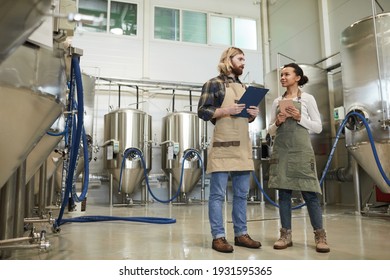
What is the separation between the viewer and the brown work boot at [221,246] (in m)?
1.61

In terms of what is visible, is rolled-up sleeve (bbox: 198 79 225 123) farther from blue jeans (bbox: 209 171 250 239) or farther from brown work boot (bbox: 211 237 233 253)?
brown work boot (bbox: 211 237 233 253)

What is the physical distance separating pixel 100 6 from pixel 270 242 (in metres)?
4.88

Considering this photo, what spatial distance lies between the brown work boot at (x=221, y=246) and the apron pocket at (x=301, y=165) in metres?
0.48

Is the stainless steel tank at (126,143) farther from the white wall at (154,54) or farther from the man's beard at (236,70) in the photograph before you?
the man's beard at (236,70)

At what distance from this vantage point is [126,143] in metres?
4.79

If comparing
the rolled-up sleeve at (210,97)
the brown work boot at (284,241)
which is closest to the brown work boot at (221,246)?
the brown work boot at (284,241)

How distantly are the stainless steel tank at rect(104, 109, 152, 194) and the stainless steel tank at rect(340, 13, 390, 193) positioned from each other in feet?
9.04

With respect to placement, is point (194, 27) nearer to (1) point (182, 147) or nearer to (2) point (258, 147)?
(1) point (182, 147)

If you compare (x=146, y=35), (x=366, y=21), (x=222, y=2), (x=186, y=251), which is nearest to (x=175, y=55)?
(x=146, y=35)

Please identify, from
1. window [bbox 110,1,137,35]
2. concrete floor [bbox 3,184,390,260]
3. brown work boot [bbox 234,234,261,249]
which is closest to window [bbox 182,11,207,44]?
window [bbox 110,1,137,35]

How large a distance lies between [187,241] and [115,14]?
4.65m

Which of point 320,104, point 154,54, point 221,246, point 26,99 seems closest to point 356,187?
point 320,104

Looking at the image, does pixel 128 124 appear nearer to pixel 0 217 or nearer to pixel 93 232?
pixel 93 232

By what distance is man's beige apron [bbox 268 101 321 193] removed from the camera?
170 cm
